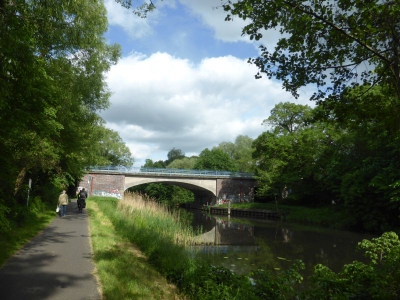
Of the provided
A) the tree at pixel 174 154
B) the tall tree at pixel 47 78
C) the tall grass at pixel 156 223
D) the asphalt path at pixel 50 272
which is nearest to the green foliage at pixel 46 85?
the tall tree at pixel 47 78

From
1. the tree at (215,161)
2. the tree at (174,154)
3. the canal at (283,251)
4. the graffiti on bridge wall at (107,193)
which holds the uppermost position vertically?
the tree at (174,154)

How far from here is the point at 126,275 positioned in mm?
5832

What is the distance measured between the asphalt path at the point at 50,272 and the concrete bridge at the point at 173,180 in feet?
105

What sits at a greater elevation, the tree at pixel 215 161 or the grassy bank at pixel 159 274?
the tree at pixel 215 161

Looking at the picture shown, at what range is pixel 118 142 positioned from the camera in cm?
5469

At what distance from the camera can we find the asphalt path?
4.66m

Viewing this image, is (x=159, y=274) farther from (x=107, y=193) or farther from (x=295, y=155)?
(x=107, y=193)

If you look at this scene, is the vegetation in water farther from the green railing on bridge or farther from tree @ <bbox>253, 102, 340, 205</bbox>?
the green railing on bridge

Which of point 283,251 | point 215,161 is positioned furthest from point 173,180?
point 283,251

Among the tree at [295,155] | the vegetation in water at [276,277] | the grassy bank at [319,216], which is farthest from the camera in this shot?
the tree at [295,155]

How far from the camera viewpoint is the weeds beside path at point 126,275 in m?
5.04

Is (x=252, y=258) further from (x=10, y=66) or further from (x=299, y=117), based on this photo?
(x=299, y=117)

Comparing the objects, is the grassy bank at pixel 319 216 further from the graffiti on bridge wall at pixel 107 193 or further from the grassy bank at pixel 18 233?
the grassy bank at pixel 18 233

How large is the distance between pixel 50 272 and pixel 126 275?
4.05 feet
